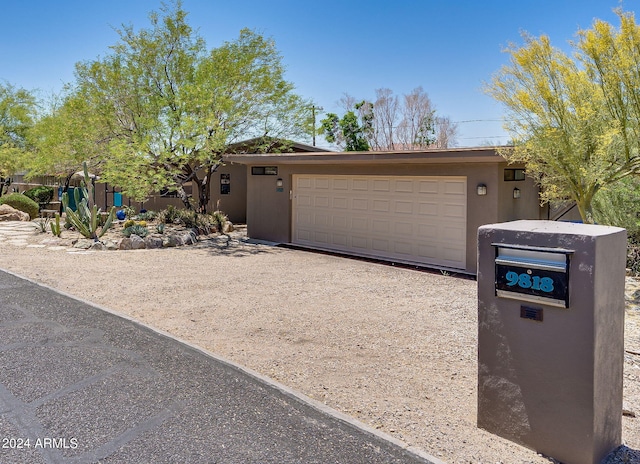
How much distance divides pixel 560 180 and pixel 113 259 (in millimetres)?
9223

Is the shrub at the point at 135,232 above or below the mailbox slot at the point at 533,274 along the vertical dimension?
below

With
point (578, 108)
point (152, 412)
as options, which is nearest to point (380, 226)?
point (578, 108)

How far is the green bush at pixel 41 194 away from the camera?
21698 mm

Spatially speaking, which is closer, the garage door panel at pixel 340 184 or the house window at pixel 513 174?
the house window at pixel 513 174

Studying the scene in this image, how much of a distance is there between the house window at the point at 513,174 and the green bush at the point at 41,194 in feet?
67.2

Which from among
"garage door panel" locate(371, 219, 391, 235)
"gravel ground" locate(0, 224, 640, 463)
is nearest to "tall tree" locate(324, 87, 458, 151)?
"garage door panel" locate(371, 219, 391, 235)

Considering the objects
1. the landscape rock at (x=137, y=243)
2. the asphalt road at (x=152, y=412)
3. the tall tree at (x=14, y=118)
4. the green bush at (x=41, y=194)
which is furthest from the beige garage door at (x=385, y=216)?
the tall tree at (x=14, y=118)

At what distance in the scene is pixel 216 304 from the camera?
6.63 metres

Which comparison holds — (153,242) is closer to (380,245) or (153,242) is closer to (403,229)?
(380,245)

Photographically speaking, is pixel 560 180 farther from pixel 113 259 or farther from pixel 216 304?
pixel 113 259

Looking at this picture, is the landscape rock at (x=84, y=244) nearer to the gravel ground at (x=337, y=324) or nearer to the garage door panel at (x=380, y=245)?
the gravel ground at (x=337, y=324)

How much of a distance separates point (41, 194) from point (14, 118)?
17.5 ft

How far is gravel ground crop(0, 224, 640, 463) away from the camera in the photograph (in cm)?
339

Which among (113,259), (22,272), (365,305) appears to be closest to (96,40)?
(113,259)
